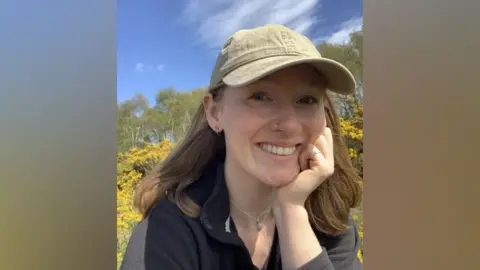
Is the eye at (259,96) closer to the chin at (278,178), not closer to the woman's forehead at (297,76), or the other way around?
the woman's forehead at (297,76)

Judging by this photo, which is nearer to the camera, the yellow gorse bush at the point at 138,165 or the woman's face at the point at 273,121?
the woman's face at the point at 273,121

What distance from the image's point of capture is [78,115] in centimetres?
114

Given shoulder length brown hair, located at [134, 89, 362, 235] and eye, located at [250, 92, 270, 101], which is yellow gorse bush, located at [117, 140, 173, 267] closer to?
shoulder length brown hair, located at [134, 89, 362, 235]

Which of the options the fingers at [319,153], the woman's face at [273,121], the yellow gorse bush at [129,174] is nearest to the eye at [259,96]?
the woman's face at [273,121]

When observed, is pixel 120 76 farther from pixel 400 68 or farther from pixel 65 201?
pixel 400 68

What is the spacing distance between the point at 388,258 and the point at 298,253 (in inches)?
10.3

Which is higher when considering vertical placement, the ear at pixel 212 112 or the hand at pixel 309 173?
the ear at pixel 212 112

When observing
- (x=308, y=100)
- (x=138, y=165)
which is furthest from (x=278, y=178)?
(x=138, y=165)

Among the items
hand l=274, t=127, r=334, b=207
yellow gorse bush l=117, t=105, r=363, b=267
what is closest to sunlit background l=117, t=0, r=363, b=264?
yellow gorse bush l=117, t=105, r=363, b=267

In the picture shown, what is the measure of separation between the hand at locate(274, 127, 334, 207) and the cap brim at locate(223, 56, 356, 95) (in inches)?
5.0

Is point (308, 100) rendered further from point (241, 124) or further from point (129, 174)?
point (129, 174)

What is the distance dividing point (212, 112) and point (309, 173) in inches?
8.7

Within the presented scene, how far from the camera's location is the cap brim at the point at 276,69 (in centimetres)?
77

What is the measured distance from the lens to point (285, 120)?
0.86m
